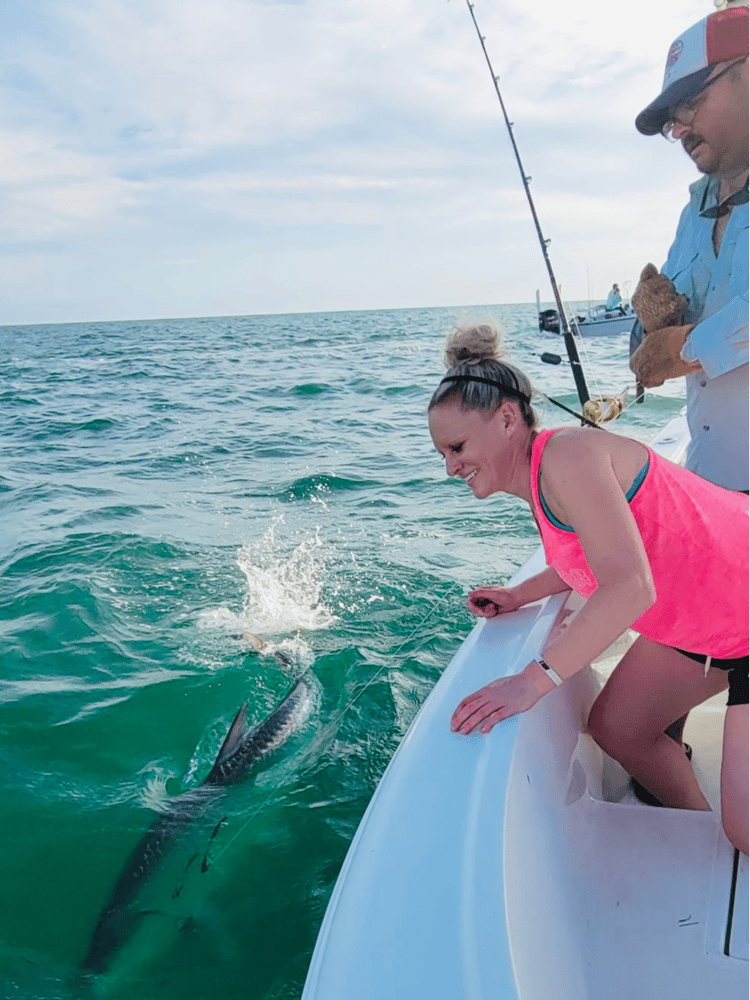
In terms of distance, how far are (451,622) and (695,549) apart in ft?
10.9

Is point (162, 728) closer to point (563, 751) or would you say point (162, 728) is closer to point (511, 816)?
point (563, 751)

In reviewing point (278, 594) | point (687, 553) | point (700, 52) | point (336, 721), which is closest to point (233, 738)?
point (336, 721)

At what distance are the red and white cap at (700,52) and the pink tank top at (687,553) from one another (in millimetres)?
1002

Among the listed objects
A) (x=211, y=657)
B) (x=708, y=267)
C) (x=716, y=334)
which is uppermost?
(x=708, y=267)

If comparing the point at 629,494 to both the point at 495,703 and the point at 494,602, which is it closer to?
the point at 495,703

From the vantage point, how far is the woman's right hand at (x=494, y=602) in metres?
2.52

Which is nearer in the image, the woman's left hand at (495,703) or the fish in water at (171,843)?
the woman's left hand at (495,703)

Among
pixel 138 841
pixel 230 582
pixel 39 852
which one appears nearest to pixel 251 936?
pixel 138 841

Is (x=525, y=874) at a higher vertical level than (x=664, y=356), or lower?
lower

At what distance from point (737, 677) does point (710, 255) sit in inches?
50.4

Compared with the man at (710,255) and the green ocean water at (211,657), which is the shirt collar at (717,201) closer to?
the man at (710,255)

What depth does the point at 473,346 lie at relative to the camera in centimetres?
190

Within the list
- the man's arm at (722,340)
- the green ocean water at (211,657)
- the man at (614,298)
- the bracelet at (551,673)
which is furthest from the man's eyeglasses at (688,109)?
the man at (614,298)

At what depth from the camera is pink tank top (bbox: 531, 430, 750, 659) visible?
179 centimetres
